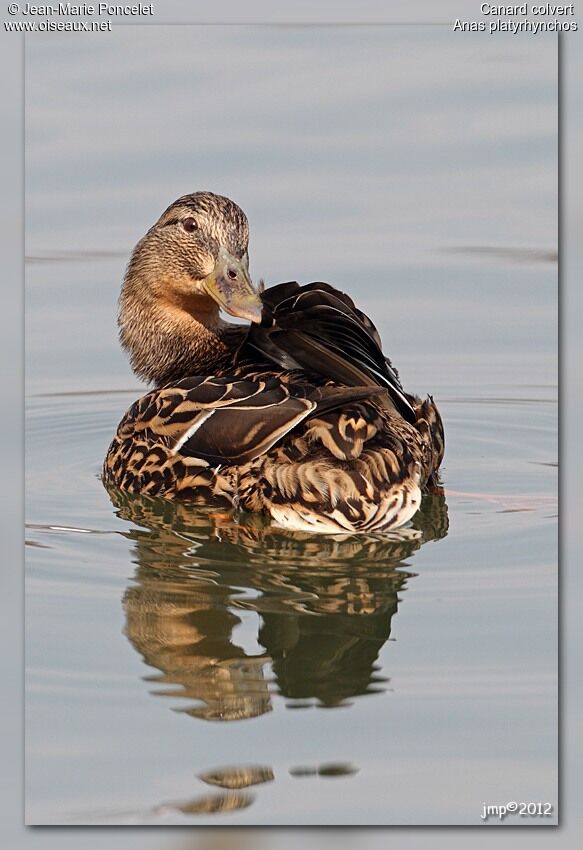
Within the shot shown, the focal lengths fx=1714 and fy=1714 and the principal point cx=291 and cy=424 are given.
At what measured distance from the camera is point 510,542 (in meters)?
7.87

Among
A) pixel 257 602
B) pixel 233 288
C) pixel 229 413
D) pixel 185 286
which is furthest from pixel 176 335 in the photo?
pixel 257 602

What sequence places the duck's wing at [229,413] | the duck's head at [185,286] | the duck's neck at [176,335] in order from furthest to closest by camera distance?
the duck's neck at [176,335] < the duck's head at [185,286] < the duck's wing at [229,413]

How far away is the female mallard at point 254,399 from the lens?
7.76m

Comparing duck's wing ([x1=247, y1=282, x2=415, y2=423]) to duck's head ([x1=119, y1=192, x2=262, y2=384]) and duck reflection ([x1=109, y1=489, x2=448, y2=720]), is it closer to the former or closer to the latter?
duck's head ([x1=119, y1=192, x2=262, y2=384])

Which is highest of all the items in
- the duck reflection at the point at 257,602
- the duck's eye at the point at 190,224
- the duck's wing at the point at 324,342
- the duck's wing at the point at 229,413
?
the duck's eye at the point at 190,224

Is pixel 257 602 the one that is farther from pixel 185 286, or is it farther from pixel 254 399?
pixel 185 286

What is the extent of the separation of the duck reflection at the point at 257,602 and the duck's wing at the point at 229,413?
12.7 inches

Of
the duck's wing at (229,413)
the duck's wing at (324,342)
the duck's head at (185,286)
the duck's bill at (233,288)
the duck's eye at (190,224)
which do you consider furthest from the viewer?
the duck's eye at (190,224)

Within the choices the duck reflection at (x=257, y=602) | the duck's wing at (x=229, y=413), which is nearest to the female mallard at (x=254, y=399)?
the duck's wing at (x=229, y=413)

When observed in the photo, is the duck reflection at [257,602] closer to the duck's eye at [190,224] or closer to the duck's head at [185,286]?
the duck's head at [185,286]

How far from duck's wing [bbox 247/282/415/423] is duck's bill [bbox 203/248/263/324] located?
117mm


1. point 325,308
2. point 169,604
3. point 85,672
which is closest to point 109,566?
point 169,604

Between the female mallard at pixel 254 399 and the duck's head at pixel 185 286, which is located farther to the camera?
the duck's head at pixel 185 286

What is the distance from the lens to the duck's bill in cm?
846
